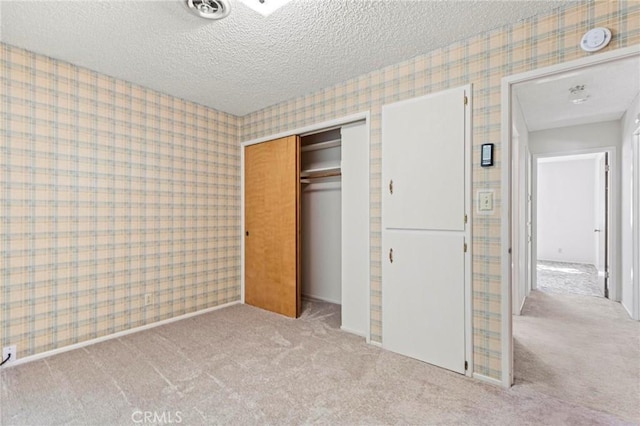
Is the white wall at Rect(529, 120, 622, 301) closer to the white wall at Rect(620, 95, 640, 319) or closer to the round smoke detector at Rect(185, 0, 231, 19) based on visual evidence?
the white wall at Rect(620, 95, 640, 319)

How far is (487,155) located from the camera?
7.05 ft

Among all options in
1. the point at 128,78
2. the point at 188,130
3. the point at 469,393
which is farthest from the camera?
the point at 188,130

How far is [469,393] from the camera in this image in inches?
79.5

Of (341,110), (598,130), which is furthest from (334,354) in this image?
(598,130)

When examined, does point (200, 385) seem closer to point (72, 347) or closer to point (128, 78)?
point (72, 347)

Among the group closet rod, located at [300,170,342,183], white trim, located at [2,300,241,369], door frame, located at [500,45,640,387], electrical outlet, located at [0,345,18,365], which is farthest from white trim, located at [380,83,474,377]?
electrical outlet, located at [0,345,18,365]

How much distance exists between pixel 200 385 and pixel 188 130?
2.70m

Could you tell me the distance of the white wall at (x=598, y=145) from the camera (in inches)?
165

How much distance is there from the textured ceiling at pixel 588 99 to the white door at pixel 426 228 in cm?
84

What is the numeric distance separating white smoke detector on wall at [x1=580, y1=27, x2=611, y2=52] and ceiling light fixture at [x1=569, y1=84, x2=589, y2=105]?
1.73 m

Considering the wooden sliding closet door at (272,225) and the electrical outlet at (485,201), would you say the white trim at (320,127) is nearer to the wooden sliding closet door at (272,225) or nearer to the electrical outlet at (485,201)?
the wooden sliding closet door at (272,225)

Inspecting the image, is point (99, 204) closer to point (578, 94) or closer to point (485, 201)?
point (485, 201)

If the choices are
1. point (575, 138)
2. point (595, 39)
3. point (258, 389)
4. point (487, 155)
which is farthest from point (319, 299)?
point (575, 138)

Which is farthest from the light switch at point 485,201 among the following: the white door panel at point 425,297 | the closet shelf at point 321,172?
the closet shelf at point 321,172
